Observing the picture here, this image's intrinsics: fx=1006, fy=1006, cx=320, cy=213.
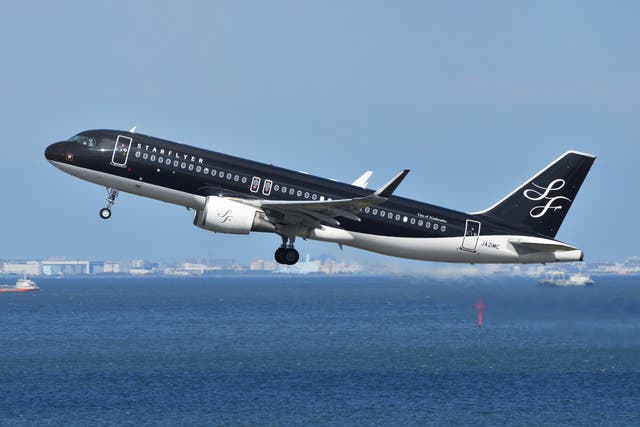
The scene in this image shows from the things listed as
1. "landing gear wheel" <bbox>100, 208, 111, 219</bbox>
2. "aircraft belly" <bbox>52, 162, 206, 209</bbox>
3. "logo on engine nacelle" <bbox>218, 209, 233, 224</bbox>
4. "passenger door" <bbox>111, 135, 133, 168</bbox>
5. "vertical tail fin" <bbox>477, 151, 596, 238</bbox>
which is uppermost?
"vertical tail fin" <bbox>477, 151, 596, 238</bbox>

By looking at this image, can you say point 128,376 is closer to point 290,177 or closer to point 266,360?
point 266,360

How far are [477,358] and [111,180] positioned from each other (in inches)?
5226

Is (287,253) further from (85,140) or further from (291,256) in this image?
(85,140)

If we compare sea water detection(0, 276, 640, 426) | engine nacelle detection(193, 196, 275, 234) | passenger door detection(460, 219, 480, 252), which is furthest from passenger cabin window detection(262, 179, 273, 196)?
sea water detection(0, 276, 640, 426)

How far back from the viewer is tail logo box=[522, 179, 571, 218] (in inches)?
2675

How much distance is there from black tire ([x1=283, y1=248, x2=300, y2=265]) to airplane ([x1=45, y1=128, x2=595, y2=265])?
7cm

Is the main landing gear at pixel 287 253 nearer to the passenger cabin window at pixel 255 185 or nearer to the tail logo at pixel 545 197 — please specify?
the passenger cabin window at pixel 255 185

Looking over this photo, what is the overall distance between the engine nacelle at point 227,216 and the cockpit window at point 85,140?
8247 millimetres

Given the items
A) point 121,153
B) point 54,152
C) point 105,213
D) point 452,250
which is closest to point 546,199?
point 452,250

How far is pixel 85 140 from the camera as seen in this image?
62000 millimetres

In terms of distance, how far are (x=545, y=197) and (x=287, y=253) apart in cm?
1866

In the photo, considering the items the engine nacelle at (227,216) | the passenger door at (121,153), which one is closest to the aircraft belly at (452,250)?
the engine nacelle at (227,216)

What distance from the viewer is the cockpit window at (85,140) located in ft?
202

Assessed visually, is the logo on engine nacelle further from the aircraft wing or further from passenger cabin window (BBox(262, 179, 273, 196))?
passenger cabin window (BBox(262, 179, 273, 196))
